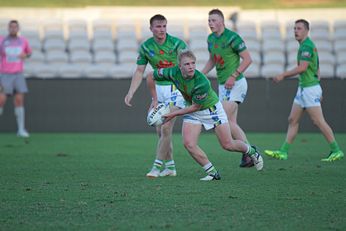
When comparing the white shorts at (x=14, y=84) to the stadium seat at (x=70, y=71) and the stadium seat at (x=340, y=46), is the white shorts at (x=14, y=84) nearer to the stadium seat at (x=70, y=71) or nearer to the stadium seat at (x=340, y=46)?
the stadium seat at (x=70, y=71)

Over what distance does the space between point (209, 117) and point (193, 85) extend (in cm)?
48

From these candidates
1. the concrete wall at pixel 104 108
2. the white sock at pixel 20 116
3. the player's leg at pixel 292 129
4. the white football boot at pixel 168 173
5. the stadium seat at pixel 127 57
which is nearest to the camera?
the white football boot at pixel 168 173

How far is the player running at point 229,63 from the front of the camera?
1080 cm

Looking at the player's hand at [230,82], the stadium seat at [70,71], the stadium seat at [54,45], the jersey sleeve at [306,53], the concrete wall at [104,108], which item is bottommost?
the concrete wall at [104,108]

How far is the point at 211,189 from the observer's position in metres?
8.41

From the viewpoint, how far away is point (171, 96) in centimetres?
969

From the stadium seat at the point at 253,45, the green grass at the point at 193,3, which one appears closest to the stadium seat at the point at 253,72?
the stadium seat at the point at 253,45

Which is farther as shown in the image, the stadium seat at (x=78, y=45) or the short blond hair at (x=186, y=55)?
the stadium seat at (x=78, y=45)

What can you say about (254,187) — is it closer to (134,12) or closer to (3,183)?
(3,183)

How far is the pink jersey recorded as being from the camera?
1709cm

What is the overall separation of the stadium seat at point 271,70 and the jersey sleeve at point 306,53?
23.6 feet

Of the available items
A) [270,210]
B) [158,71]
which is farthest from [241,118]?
[270,210]

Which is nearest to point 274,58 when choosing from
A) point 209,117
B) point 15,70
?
point 15,70

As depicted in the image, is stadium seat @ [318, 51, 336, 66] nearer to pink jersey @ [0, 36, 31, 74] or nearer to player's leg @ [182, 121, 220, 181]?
pink jersey @ [0, 36, 31, 74]
